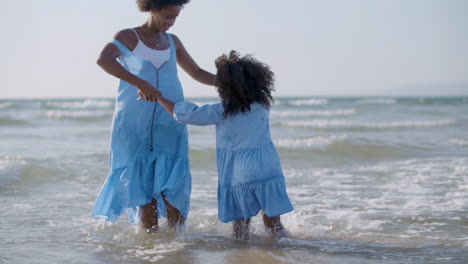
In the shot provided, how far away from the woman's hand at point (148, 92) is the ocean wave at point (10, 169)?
3.65 m

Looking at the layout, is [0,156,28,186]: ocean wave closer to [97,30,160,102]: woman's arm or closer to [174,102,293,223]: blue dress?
[97,30,160,102]: woman's arm

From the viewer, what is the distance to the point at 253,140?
146 inches

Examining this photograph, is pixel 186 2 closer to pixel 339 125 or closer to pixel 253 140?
pixel 253 140

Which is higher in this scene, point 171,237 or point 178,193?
point 178,193

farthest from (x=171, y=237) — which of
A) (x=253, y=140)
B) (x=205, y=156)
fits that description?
(x=205, y=156)

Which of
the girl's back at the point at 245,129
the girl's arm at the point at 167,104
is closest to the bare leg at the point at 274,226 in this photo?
the girl's back at the point at 245,129

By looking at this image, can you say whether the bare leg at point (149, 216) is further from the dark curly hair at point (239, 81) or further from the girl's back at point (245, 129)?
the dark curly hair at point (239, 81)

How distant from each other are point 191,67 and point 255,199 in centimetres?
112

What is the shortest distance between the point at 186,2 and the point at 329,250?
1903 millimetres

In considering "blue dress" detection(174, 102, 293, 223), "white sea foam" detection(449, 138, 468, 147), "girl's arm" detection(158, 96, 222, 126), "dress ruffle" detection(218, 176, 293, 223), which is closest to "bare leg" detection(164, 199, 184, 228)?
"dress ruffle" detection(218, 176, 293, 223)

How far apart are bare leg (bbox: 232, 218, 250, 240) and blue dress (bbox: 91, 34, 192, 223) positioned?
39 cm

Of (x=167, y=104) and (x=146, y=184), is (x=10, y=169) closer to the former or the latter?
(x=146, y=184)

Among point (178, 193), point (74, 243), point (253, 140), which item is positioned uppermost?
point (253, 140)

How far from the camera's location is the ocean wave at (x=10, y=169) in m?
6.61
